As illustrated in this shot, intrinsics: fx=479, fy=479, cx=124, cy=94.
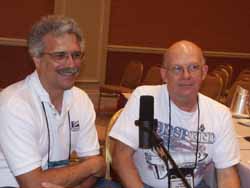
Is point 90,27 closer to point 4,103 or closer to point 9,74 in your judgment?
point 9,74

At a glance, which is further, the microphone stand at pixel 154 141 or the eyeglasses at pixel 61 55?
the eyeglasses at pixel 61 55

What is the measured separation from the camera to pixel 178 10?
8.84 meters

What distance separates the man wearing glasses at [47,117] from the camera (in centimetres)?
193

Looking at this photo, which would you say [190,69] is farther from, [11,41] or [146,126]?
[11,41]

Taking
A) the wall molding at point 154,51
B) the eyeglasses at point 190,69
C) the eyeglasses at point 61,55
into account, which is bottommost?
the wall molding at point 154,51

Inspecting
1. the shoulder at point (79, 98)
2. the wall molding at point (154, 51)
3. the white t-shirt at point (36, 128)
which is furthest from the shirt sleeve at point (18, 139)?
the wall molding at point (154, 51)

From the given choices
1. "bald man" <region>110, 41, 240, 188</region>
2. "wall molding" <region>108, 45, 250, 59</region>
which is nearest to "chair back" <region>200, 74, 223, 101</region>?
"bald man" <region>110, 41, 240, 188</region>

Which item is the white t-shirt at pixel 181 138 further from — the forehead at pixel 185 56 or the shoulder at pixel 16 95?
the shoulder at pixel 16 95

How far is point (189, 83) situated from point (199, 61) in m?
0.12

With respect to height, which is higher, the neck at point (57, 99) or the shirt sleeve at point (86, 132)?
the neck at point (57, 99)

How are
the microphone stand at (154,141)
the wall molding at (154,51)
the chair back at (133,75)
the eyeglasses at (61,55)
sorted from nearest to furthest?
the microphone stand at (154,141) < the eyeglasses at (61,55) < the chair back at (133,75) < the wall molding at (154,51)

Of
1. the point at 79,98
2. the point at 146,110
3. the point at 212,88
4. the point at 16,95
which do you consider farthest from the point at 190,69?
the point at 212,88

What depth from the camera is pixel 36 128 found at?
2.00m

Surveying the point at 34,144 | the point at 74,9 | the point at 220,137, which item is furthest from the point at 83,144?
the point at 74,9
